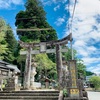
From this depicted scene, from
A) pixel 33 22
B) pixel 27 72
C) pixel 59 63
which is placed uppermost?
pixel 33 22

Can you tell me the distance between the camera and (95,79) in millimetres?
35844

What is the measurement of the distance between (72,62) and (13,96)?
4199 mm

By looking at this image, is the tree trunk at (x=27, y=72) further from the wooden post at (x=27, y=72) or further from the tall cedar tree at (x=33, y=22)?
the tall cedar tree at (x=33, y=22)

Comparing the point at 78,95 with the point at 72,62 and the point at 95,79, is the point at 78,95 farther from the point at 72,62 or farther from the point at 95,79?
the point at 95,79

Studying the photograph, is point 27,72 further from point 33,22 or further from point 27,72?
point 33,22

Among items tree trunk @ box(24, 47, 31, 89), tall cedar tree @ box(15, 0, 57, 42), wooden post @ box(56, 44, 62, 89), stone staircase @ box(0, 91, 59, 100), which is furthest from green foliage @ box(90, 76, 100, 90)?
stone staircase @ box(0, 91, 59, 100)

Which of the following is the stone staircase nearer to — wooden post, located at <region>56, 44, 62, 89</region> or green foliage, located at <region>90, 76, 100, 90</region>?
wooden post, located at <region>56, 44, 62, 89</region>

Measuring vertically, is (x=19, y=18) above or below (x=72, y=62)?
above

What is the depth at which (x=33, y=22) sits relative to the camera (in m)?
38.0

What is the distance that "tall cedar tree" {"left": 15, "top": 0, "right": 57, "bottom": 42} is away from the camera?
35.7m

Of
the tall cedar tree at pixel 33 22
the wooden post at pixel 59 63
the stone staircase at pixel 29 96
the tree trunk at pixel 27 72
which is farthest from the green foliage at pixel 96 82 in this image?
the stone staircase at pixel 29 96

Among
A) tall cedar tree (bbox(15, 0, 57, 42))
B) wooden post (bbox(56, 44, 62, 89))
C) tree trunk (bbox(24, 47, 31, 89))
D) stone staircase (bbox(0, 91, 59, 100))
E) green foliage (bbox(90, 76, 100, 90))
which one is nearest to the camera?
stone staircase (bbox(0, 91, 59, 100))

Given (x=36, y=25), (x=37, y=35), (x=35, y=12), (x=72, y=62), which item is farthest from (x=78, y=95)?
(x=35, y=12)

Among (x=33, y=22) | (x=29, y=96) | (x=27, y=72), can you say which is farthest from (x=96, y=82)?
(x=29, y=96)
